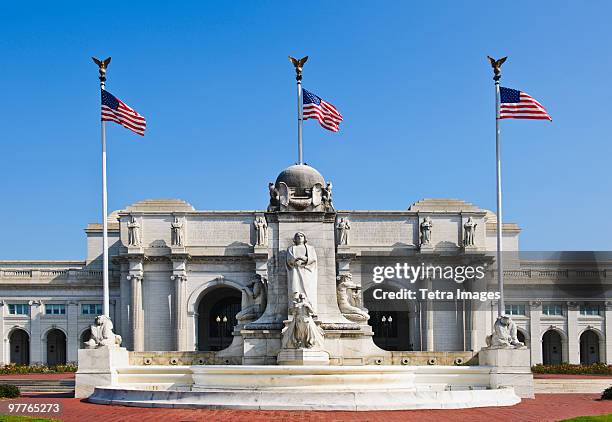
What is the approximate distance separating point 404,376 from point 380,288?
6327cm

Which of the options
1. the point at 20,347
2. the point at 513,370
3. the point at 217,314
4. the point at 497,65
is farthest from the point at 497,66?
the point at 20,347

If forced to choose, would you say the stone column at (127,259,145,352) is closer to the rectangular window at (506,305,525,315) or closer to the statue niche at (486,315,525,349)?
the rectangular window at (506,305,525,315)

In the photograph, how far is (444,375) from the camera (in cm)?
2916

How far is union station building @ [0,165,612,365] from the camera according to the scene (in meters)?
86.2

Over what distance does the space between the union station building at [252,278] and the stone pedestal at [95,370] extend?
53.4 m

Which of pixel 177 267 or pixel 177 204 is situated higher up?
pixel 177 204

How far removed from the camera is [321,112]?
133 feet

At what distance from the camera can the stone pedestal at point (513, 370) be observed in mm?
29734

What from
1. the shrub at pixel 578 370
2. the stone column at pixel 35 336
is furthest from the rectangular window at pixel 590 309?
the stone column at pixel 35 336

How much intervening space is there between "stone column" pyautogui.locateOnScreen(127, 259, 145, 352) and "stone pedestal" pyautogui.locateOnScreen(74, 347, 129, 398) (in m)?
54.8

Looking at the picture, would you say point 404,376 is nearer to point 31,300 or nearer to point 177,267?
point 177,267

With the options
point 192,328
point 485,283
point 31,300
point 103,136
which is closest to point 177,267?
point 192,328

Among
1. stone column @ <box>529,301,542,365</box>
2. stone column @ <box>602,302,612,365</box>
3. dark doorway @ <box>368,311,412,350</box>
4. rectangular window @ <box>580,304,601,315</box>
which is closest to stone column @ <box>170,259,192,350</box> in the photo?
dark doorway @ <box>368,311,412,350</box>

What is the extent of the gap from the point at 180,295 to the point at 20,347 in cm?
2132
